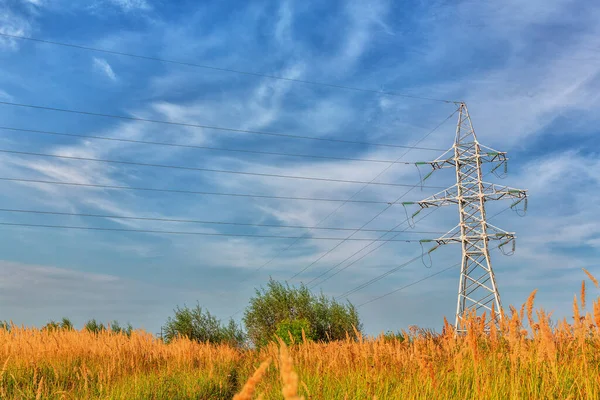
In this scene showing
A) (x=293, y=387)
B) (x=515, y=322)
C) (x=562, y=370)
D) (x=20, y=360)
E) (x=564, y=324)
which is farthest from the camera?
(x=20, y=360)

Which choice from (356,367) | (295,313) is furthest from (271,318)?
(356,367)

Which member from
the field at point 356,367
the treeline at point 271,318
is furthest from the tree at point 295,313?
the field at point 356,367

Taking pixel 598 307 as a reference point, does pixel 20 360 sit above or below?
above

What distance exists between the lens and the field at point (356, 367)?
508 centimetres

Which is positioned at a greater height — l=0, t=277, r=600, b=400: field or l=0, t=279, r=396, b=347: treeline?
l=0, t=279, r=396, b=347: treeline

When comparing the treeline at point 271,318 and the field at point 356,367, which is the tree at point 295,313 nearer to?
the treeline at point 271,318

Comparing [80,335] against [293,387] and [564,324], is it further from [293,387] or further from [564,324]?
[293,387]

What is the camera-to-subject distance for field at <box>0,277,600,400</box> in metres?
5.08

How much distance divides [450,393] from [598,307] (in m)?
2.19

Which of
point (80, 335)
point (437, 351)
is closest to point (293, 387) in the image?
point (437, 351)

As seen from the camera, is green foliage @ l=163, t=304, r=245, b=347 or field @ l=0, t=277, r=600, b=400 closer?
field @ l=0, t=277, r=600, b=400

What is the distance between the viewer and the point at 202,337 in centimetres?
3659

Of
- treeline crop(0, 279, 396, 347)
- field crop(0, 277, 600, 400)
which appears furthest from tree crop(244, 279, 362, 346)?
field crop(0, 277, 600, 400)

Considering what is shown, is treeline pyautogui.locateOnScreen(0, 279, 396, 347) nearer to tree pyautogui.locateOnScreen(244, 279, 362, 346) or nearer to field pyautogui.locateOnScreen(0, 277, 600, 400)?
tree pyautogui.locateOnScreen(244, 279, 362, 346)
